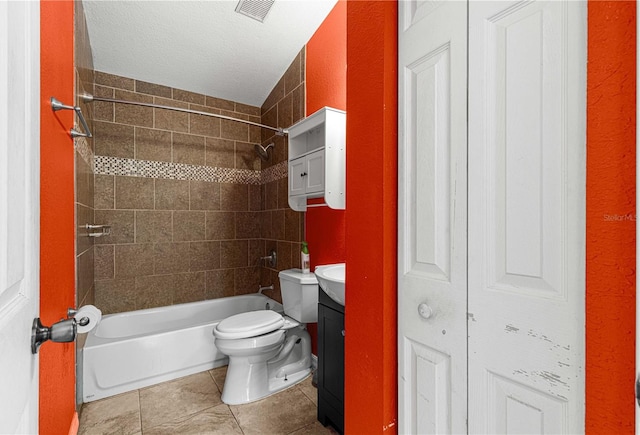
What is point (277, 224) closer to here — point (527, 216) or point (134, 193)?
point (134, 193)

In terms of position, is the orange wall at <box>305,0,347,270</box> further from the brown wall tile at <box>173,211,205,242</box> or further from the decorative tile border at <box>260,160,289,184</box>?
the brown wall tile at <box>173,211,205,242</box>

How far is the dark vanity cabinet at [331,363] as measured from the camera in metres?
1.57

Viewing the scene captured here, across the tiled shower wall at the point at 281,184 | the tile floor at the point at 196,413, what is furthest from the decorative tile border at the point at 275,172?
the tile floor at the point at 196,413

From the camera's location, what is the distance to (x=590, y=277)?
0.58 meters

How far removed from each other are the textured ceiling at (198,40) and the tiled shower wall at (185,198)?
0.50 ft

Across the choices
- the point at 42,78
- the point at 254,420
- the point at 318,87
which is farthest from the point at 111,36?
the point at 254,420

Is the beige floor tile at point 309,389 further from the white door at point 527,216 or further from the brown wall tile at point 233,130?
the brown wall tile at point 233,130

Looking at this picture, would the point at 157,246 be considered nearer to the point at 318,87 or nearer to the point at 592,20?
the point at 318,87

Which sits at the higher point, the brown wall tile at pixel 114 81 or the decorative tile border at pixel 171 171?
the brown wall tile at pixel 114 81

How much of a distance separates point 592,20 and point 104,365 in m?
2.77

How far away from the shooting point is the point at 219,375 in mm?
2309

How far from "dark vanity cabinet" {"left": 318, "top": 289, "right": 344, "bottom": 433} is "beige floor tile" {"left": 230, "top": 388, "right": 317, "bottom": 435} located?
15cm

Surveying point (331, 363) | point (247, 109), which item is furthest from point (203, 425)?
point (247, 109)

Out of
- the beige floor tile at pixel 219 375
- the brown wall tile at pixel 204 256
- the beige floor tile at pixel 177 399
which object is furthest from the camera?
the brown wall tile at pixel 204 256
